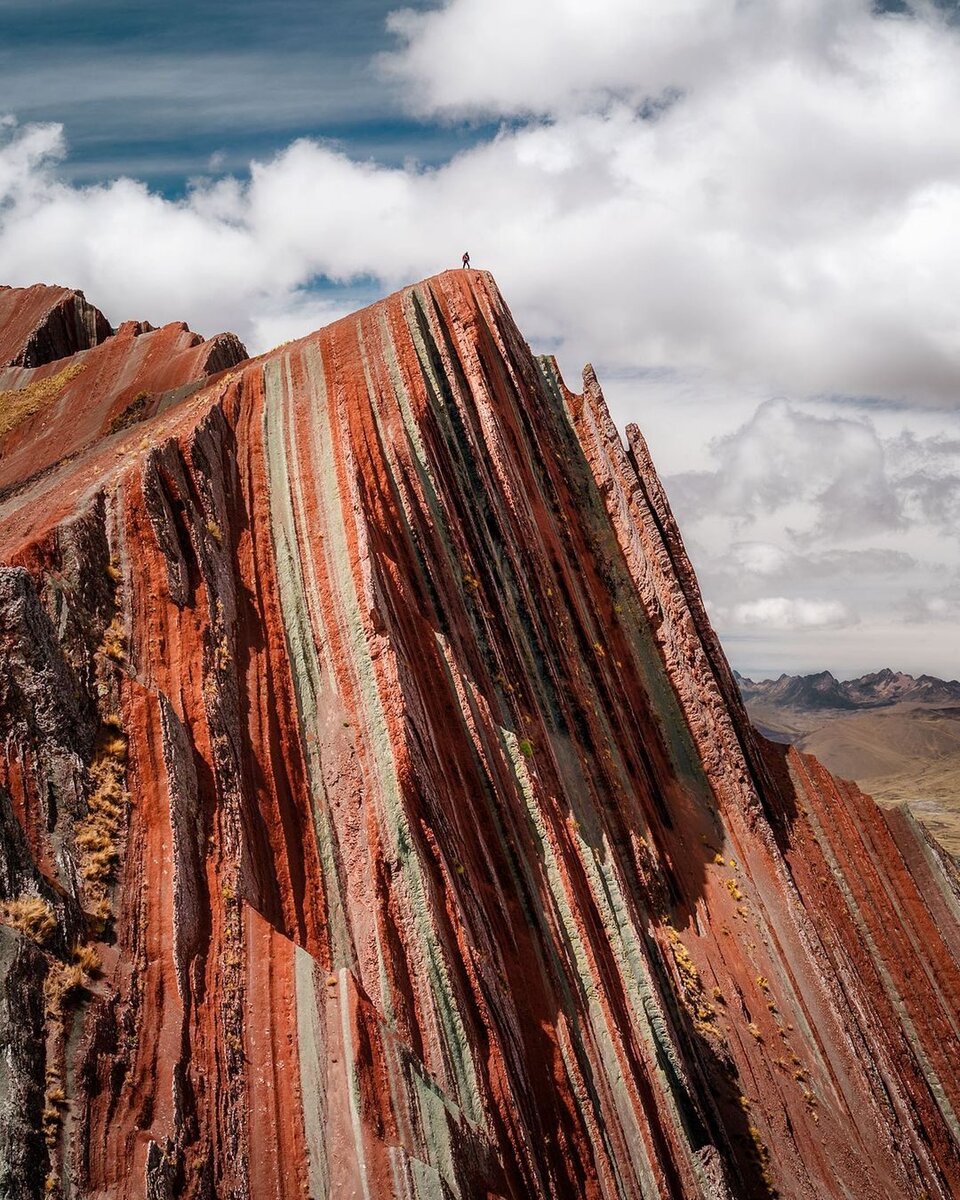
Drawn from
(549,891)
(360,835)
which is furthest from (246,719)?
(549,891)

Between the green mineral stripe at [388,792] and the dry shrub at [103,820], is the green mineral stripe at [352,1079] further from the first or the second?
the dry shrub at [103,820]

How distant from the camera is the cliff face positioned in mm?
12523

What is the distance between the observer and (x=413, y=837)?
54.1ft

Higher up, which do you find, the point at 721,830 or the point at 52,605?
the point at 52,605

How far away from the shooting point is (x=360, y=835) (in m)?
16.8

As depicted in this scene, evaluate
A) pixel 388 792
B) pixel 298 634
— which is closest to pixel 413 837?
pixel 388 792

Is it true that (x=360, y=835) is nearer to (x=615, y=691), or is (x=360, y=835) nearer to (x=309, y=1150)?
(x=309, y=1150)

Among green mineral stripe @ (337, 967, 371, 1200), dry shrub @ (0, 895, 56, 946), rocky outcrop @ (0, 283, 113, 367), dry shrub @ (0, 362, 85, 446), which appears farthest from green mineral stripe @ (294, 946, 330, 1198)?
rocky outcrop @ (0, 283, 113, 367)

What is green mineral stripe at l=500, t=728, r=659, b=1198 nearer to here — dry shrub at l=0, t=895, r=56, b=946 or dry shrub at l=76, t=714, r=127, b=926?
dry shrub at l=76, t=714, r=127, b=926

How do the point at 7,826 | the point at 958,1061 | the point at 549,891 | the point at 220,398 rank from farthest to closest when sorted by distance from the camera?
the point at 958,1061
the point at 220,398
the point at 549,891
the point at 7,826

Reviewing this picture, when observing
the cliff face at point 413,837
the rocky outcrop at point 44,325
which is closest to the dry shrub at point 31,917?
the cliff face at point 413,837

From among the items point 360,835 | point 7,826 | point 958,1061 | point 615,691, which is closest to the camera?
point 7,826

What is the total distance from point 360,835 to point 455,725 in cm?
439

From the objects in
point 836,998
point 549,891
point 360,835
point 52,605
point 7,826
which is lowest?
point 836,998
